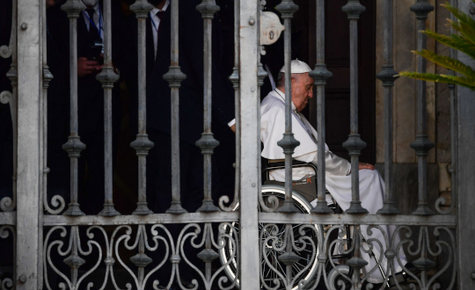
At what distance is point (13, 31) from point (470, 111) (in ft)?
8.40

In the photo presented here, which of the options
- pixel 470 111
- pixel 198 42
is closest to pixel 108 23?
pixel 198 42

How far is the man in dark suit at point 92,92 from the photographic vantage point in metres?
5.14

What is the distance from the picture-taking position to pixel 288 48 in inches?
158

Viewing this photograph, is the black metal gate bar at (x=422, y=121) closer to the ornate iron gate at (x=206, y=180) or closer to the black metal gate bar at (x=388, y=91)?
the ornate iron gate at (x=206, y=180)

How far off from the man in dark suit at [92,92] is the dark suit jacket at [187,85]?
1.67ft

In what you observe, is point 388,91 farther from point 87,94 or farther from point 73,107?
point 87,94

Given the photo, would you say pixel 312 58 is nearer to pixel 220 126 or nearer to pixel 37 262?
pixel 220 126

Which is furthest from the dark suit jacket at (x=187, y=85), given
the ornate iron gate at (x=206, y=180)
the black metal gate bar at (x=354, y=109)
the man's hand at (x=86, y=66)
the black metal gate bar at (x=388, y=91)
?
the black metal gate bar at (x=388, y=91)

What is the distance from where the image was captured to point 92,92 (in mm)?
5188

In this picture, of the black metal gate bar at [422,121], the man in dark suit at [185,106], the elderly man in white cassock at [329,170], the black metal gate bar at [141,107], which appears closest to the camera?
the black metal gate bar at [422,121]

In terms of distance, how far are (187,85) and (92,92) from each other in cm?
81

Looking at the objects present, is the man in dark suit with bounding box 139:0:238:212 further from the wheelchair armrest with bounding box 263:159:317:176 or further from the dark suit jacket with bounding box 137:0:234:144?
the wheelchair armrest with bounding box 263:159:317:176

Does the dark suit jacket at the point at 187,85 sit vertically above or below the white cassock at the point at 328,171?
above

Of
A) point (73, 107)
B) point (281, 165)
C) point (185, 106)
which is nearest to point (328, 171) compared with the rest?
point (281, 165)
